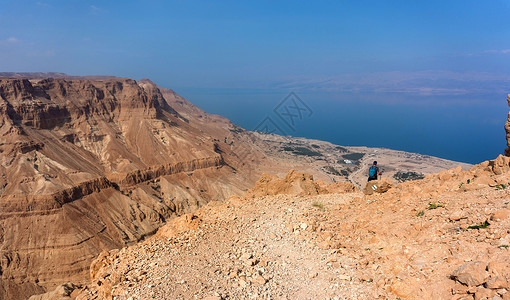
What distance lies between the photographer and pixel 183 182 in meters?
62.4

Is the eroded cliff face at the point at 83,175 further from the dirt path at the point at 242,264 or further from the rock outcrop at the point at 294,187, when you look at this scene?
the dirt path at the point at 242,264

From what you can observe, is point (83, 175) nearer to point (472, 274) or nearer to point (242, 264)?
point (242, 264)

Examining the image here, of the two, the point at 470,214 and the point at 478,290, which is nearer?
the point at 478,290

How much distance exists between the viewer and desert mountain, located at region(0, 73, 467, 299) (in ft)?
126

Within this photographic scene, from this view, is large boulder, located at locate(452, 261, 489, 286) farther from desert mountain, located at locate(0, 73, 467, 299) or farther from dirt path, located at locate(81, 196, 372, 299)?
desert mountain, located at locate(0, 73, 467, 299)

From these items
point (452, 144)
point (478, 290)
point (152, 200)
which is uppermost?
point (478, 290)

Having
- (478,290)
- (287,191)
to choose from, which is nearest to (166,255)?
(478,290)

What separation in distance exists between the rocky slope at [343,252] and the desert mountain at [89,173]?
33017mm

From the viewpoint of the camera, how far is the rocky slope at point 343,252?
6863 millimetres

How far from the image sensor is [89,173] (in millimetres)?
51875

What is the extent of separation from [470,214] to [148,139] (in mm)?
66592

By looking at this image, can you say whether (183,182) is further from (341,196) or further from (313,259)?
(313,259)

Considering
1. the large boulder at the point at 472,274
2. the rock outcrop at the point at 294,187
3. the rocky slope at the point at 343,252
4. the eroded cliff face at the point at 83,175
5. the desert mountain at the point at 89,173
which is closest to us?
the large boulder at the point at 472,274

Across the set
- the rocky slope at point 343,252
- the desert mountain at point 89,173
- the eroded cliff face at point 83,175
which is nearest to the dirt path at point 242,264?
the rocky slope at point 343,252
